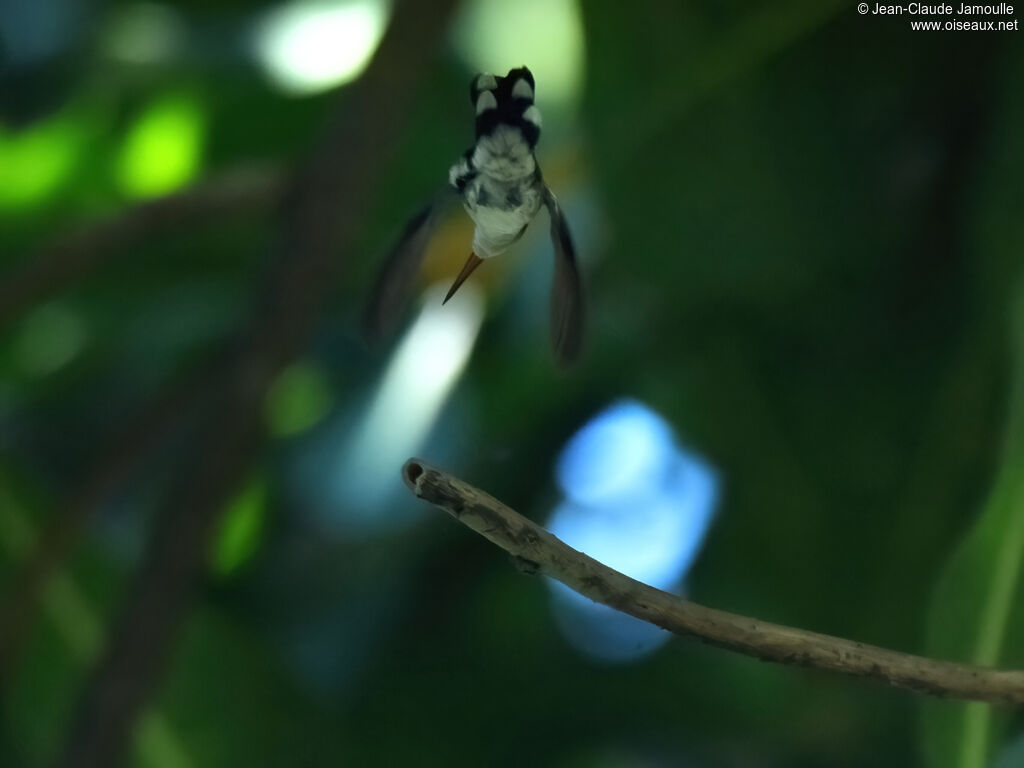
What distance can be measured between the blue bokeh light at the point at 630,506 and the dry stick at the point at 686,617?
9.2 inches

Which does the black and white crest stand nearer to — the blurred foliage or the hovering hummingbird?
the hovering hummingbird

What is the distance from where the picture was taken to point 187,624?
88 cm

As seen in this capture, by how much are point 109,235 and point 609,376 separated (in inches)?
14.7

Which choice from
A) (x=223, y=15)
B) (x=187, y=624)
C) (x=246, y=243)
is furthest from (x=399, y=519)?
(x=223, y=15)

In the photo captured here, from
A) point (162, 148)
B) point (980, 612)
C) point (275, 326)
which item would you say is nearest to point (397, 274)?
point (980, 612)

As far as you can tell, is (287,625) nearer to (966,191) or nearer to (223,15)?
(223,15)

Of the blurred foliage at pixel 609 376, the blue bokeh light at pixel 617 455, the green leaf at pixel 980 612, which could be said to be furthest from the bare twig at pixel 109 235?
the green leaf at pixel 980 612

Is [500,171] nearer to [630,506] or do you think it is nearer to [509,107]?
[509,107]

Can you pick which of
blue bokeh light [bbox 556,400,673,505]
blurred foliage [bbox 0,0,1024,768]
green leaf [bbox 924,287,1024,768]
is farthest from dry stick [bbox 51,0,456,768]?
green leaf [bbox 924,287,1024,768]

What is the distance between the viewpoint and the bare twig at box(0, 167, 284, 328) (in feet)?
2.81

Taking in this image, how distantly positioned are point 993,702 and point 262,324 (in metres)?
0.53

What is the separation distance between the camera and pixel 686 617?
32 centimetres

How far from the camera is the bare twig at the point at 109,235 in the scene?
2.81 feet

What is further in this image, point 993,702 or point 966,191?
point 966,191
